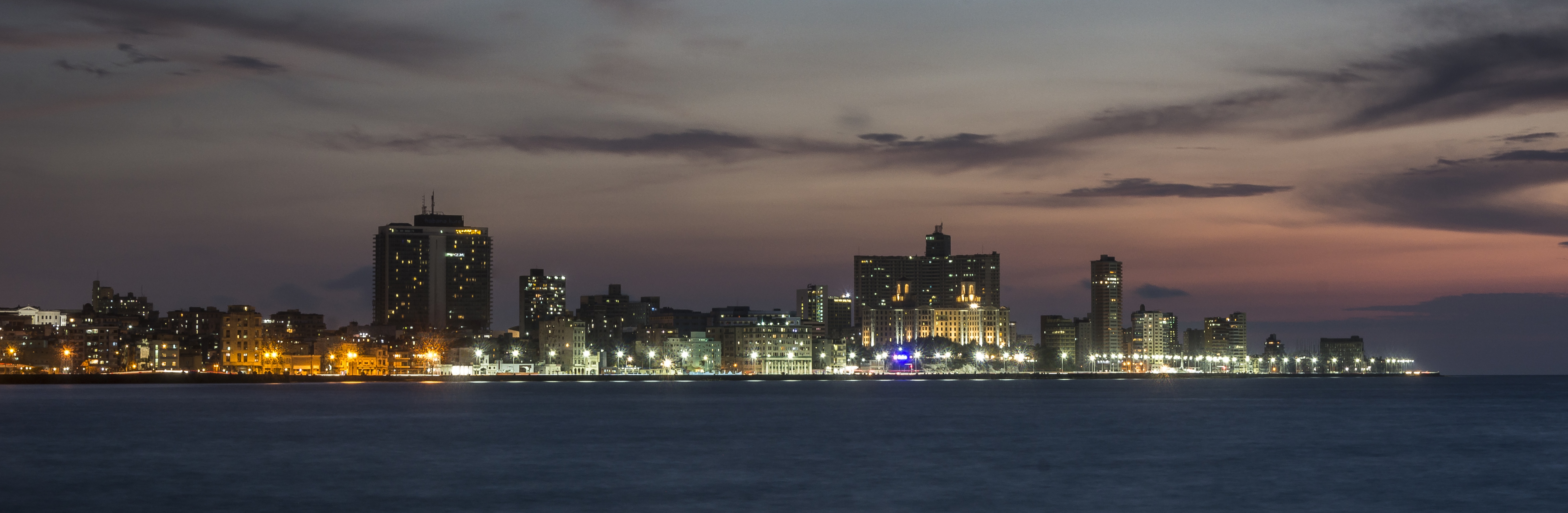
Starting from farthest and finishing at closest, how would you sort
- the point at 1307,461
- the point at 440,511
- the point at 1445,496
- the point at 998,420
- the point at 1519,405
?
the point at 1519,405, the point at 998,420, the point at 1307,461, the point at 1445,496, the point at 440,511

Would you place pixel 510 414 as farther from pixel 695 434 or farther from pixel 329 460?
pixel 329 460

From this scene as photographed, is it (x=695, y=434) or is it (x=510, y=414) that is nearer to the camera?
(x=695, y=434)

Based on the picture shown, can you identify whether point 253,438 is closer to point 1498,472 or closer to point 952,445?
point 952,445

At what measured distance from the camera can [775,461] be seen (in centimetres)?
7950

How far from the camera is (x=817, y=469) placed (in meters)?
74.1

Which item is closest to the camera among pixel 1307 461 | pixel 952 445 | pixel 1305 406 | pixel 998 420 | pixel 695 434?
pixel 1307 461

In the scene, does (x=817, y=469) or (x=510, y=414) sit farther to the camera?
(x=510, y=414)

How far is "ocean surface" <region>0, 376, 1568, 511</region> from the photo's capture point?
200 feet

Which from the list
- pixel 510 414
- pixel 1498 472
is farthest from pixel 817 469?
pixel 510 414

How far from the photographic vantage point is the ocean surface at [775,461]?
60906mm

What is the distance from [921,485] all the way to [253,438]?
4956 centimetres

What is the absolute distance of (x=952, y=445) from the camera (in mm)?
90000

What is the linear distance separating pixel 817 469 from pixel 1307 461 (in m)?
27.2

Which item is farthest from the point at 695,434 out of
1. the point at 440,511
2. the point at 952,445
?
the point at 440,511
